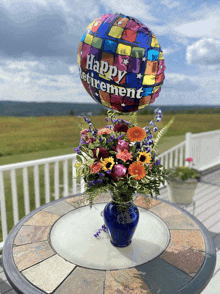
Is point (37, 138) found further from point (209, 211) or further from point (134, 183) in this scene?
point (134, 183)

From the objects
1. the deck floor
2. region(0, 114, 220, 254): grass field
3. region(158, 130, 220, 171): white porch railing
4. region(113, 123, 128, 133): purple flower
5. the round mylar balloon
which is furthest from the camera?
region(0, 114, 220, 254): grass field

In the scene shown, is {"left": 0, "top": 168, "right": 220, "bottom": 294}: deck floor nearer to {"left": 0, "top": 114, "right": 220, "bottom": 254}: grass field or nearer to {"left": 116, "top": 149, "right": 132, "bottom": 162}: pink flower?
{"left": 116, "top": 149, "right": 132, "bottom": 162}: pink flower

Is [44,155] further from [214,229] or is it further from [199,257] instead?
[199,257]

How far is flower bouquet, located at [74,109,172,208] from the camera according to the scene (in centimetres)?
107

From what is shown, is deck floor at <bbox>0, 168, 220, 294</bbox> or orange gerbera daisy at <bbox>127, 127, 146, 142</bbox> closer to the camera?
orange gerbera daisy at <bbox>127, 127, 146, 142</bbox>

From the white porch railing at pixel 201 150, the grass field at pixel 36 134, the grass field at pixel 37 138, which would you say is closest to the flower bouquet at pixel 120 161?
the white porch railing at pixel 201 150

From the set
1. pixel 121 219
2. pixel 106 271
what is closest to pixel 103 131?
pixel 121 219

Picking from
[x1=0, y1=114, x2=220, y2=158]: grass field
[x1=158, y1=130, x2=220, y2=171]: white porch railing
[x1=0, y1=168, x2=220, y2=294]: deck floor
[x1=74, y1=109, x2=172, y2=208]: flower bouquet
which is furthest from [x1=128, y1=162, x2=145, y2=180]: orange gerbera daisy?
[x1=0, y1=114, x2=220, y2=158]: grass field

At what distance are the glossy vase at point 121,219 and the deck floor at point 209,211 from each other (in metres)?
1.20

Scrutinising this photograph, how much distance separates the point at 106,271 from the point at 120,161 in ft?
1.89

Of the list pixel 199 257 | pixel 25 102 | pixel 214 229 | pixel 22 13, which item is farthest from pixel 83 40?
pixel 22 13

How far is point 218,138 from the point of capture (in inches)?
201

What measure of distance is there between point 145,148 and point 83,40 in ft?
2.12

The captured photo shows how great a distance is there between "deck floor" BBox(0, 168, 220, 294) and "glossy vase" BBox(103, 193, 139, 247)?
47.2 inches
